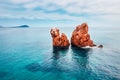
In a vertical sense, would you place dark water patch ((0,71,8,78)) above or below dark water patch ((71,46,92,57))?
below

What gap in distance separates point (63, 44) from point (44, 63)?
136 ft

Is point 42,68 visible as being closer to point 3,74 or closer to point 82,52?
point 3,74

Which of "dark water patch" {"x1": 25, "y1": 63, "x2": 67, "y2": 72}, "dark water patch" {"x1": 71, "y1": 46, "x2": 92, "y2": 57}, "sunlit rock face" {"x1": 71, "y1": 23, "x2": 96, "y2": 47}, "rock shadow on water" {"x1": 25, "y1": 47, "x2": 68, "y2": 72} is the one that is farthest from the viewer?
"sunlit rock face" {"x1": 71, "y1": 23, "x2": 96, "y2": 47}

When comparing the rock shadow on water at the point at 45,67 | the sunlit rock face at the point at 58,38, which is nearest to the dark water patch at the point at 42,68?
the rock shadow on water at the point at 45,67

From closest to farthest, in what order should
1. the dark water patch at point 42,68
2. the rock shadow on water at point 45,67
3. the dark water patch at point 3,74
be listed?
1. the dark water patch at point 3,74
2. the dark water patch at point 42,68
3. the rock shadow on water at point 45,67

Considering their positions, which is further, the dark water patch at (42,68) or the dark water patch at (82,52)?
the dark water patch at (82,52)

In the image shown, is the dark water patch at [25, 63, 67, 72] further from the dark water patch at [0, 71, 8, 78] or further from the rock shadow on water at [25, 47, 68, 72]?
the dark water patch at [0, 71, 8, 78]

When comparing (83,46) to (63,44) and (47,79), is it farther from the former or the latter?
(47,79)

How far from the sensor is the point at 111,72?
5528cm

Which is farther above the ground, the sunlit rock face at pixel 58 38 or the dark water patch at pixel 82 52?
the sunlit rock face at pixel 58 38

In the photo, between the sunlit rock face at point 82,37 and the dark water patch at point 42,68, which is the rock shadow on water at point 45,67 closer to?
the dark water patch at point 42,68

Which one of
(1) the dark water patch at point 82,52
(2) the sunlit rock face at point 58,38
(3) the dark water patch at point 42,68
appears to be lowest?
(3) the dark water patch at point 42,68

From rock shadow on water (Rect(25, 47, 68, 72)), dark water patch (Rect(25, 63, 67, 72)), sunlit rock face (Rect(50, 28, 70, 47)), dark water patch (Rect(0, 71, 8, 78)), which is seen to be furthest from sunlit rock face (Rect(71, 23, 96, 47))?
dark water patch (Rect(0, 71, 8, 78))

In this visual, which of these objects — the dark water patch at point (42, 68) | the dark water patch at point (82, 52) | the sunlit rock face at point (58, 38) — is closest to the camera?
the dark water patch at point (42, 68)
